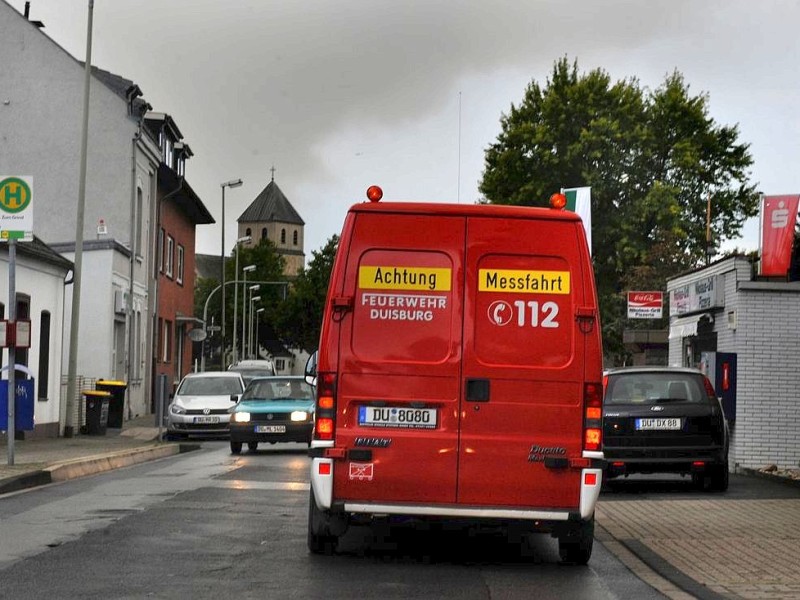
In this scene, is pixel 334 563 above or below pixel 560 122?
below

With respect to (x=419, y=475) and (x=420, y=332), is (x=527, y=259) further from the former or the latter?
(x=419, y=475)

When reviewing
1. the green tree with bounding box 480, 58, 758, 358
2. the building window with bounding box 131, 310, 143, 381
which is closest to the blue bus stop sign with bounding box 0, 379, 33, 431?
the building window with bounding box 131, 310, 143, 381

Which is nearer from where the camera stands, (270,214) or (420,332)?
(420,332)

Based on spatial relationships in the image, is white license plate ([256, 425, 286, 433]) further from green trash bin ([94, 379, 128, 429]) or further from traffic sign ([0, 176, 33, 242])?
green trash bin ([94, 379, 128, 429])

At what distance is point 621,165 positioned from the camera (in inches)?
2058

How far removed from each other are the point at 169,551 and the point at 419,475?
78.5 inches

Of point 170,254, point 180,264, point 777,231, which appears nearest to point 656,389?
point 777,231

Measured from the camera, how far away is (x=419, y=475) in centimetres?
1007

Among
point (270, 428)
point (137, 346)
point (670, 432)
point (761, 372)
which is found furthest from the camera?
point (137, 346)

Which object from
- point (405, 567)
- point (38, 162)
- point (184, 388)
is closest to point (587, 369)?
point (405, 567)

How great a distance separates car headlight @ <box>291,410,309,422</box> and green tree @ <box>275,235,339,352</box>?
304 ft

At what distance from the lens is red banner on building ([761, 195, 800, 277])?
71.3 ft

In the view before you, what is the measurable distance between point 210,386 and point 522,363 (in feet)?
80.3

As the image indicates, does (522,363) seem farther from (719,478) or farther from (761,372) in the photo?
(761,372)
